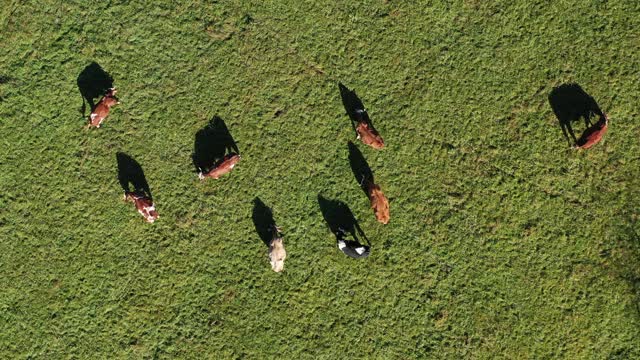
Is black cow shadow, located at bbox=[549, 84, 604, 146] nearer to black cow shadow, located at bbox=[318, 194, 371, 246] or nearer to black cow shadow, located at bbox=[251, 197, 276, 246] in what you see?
black cow shadow, located at bbox=[318, 194, 371, 246]

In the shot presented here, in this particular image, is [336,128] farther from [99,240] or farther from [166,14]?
[99,240]

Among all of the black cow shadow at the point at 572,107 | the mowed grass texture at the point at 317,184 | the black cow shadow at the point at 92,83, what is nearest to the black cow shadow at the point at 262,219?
the mowed grass texture at the point at 317,184

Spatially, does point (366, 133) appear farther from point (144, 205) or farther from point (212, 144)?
point (144, 205)

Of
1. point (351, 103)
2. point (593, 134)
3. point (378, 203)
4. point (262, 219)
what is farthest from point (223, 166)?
point (593, 134)

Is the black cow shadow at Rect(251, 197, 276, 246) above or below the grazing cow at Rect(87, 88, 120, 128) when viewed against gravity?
below

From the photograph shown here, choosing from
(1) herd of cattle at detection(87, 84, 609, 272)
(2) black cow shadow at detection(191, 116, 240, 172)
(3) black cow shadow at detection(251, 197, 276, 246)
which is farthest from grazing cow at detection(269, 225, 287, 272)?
(2) black cow shadow at detection(191, 116, 240, 172)

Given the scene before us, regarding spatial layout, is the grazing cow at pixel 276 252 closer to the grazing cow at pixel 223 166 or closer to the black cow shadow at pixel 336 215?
the black cow shadow at pixel 336 215
